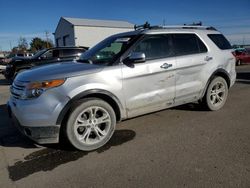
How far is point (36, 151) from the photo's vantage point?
3.84m

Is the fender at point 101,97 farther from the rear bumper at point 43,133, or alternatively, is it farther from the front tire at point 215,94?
the front tire at point 215,94

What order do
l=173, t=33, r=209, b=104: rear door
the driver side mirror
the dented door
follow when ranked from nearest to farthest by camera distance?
the driver side mirror → the dented door → l=173, t=33, r=209, b=104: rear door

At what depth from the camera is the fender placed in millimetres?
3576

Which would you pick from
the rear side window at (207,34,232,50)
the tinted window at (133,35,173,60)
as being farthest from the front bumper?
the rear side window at (207,34,232,50)

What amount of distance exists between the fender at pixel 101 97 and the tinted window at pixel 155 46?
971mm

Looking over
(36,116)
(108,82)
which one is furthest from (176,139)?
(36,116)

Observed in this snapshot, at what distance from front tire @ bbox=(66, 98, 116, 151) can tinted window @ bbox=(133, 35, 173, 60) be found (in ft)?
3.98

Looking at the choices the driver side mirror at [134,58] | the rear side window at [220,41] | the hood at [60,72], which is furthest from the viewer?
the rear side window at [220,41]

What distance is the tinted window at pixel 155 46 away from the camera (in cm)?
441

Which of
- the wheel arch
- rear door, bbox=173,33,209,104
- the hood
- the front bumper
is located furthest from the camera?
the wheel arch

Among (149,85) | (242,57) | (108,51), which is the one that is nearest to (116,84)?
(149,85)

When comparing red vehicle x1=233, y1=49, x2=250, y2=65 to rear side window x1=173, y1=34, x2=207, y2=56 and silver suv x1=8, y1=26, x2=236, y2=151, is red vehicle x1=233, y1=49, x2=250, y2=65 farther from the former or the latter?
rear side window x1=173, y1=34, x2=207, y2=56

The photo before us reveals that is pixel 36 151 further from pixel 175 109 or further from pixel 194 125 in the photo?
pixel 175 109

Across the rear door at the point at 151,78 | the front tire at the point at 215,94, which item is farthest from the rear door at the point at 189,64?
the front tire at the point at 215,94
